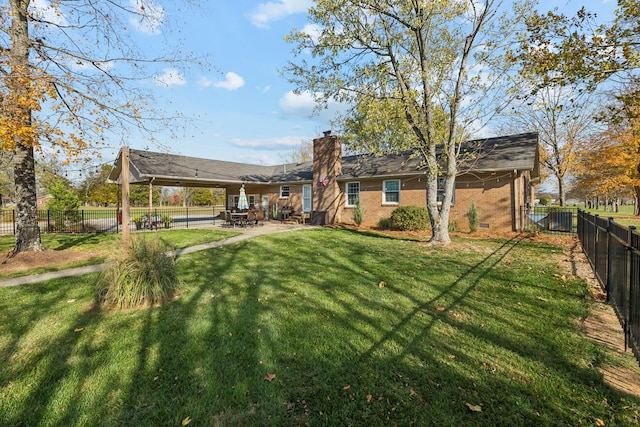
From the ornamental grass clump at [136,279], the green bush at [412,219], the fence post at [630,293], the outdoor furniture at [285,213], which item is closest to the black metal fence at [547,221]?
the green bush at [412,219]

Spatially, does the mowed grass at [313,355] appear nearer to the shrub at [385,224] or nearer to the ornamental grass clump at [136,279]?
the ornamental grass clump at [136,279]

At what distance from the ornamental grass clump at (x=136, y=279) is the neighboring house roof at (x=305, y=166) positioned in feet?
30.4

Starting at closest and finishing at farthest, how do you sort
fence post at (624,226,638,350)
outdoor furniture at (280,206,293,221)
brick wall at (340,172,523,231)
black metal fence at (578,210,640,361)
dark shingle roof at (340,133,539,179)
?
black metal fence at (578,210,640,361) < fence post at (624,226,638,350) < dark shingle roof at (340,133,539,179) < brick wall at (340,172,523,231) < outdoor furniture at (280,206,293,221)

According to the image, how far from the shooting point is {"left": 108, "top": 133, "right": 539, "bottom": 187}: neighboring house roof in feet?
46.5

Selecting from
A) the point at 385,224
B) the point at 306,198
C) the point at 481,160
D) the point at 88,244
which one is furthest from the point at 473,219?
the point at 88,244

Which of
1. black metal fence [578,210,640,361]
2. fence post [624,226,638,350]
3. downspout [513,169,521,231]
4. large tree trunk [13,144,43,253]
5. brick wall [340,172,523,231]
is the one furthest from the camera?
brick wall [340,172,523,231]

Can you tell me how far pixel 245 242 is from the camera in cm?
1180

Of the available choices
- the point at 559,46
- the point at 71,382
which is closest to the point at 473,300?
the point at 71,382

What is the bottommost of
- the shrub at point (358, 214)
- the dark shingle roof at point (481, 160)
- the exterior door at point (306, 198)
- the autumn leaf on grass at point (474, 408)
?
the autumn leaf on grass at point (474, 408)

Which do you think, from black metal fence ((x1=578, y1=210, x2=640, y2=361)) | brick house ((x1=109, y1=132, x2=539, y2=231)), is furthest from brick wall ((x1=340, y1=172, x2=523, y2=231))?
black metal fence ((x1=578, y1=210, x2=640, y2=361))

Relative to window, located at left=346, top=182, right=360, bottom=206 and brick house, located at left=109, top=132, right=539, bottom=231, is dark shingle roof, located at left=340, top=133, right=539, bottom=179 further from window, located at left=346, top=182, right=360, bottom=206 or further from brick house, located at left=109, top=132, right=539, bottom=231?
window, located at left=346, top=182, right=360, bottom=206

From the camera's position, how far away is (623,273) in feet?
13.1

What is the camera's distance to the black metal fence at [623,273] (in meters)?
3.38

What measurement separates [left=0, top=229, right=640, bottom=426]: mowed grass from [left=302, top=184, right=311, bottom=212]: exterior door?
50.1 ft
